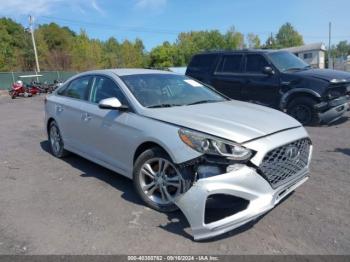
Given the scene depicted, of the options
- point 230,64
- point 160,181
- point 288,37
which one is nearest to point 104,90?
point 160,181

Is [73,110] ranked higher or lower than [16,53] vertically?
lower

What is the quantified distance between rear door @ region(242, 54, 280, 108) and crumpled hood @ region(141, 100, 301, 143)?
456cm

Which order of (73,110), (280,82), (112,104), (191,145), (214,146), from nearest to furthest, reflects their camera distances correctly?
(214,146) → (191,145) → (112,104) → (73,110) → (280,82)

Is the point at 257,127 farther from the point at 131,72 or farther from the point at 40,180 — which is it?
the point at 40,180

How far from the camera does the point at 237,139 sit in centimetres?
348

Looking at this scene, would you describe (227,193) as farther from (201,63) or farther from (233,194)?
(201,63)

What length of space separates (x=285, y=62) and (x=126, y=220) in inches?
277

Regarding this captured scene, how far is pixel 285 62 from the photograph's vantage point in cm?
944

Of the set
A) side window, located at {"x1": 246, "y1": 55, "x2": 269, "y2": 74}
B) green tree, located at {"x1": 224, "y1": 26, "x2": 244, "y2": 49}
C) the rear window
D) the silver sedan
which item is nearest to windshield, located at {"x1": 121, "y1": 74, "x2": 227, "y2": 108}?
the silver sedan

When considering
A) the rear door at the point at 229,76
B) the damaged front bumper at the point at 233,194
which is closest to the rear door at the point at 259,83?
the rear door at the point at 229,76

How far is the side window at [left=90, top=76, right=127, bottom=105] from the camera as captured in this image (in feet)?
15.8

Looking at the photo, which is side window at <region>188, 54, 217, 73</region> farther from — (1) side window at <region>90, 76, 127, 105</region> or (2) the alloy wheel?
(2) the alloy wheel

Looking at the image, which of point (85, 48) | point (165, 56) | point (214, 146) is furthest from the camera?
point (165, 56)

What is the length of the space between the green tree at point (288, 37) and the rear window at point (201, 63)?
4290 inches
